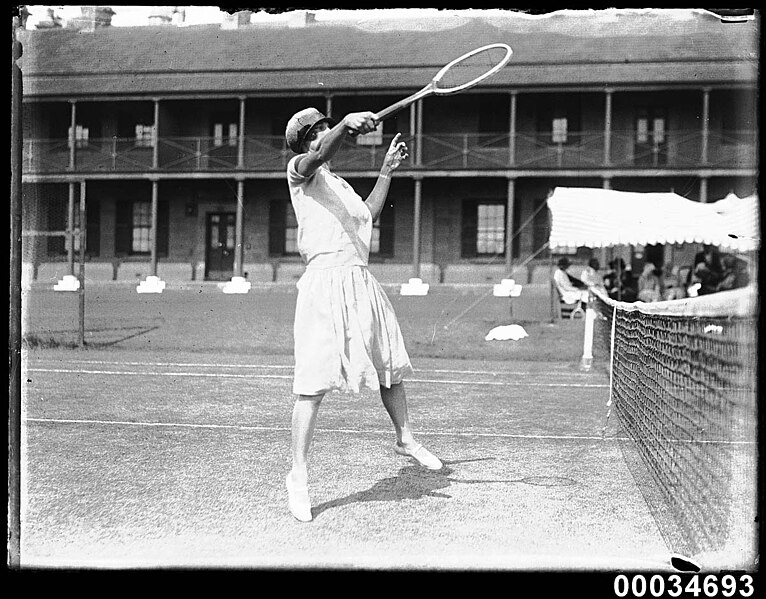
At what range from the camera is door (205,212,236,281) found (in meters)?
32.8

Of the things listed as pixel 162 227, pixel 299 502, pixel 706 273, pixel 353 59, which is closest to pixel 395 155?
pixel 299 502

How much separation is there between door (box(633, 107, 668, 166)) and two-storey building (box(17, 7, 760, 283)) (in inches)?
2.4

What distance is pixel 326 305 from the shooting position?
4.73m

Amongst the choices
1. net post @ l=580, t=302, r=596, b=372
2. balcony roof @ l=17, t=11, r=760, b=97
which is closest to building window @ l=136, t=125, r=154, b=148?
balcony roof @ l=17, t=11, r=760, b=97

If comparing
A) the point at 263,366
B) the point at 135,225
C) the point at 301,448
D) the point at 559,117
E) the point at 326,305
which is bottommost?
the point at 263,366

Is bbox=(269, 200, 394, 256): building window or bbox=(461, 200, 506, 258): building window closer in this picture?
bbox=(461, 200, 506, 258): building window

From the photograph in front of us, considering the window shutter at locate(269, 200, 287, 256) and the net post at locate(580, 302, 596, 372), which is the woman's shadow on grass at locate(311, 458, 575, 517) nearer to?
the net post at locate(580, 302, 596, 372)

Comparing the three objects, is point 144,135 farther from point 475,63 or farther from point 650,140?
point 475,63

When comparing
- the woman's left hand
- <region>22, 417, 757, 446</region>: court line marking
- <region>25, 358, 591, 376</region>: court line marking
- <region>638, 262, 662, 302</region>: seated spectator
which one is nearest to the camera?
the woman's left hand

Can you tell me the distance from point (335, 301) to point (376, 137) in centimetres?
2731

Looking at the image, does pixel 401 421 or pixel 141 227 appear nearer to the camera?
pixel 401 421

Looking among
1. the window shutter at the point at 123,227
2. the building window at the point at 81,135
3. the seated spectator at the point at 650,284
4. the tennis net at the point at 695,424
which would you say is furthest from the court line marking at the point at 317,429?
the building window at the point at 81,135

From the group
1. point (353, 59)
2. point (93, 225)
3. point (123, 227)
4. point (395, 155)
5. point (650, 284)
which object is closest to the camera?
point (395, 155)

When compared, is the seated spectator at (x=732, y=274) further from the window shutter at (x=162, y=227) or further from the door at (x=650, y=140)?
the window shutter at (x=162, y=227)
